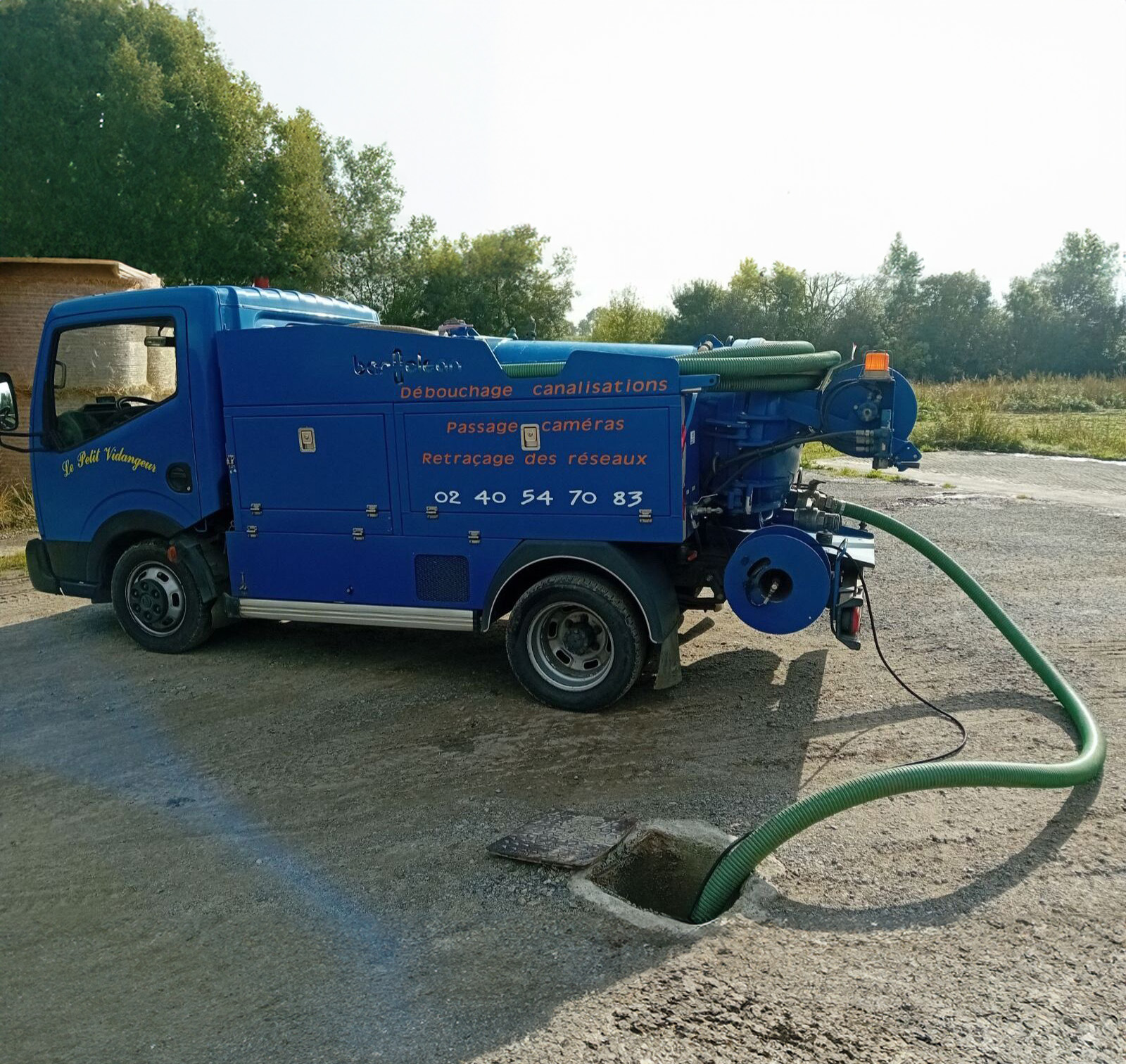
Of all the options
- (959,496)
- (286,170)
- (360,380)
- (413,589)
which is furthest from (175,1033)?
(286,170)

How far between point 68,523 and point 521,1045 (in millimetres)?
6044

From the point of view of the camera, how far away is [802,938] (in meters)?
3.50

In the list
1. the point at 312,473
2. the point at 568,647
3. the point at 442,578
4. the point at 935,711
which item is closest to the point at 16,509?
the point at 312,473

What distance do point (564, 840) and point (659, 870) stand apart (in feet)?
1.46

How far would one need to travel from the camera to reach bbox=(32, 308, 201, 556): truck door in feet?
22.4

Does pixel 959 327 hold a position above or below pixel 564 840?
above

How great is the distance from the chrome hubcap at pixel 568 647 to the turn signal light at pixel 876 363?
2218 mm

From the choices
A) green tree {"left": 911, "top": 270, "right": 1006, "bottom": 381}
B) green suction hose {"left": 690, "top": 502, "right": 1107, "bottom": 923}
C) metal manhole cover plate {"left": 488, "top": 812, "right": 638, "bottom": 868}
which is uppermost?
green tree {"left": 911, "top": 270, "right": 1006, "bottom": 381}

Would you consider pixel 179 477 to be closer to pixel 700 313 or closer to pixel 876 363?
pixel 876 363

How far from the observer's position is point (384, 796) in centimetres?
482

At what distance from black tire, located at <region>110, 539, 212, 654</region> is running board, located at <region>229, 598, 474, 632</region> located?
1.40 feet

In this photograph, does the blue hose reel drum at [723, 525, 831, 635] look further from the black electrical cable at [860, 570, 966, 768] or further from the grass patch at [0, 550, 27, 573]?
the grass patch at [0, 550, 27, 573]

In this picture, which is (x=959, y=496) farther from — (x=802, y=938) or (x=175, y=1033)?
(x=175, y=1033)

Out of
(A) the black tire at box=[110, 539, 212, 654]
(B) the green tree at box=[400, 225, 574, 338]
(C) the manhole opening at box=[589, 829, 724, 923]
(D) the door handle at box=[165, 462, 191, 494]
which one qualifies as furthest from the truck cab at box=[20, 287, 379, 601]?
(B) the green tree at box=[400, 225, 574, 338]
